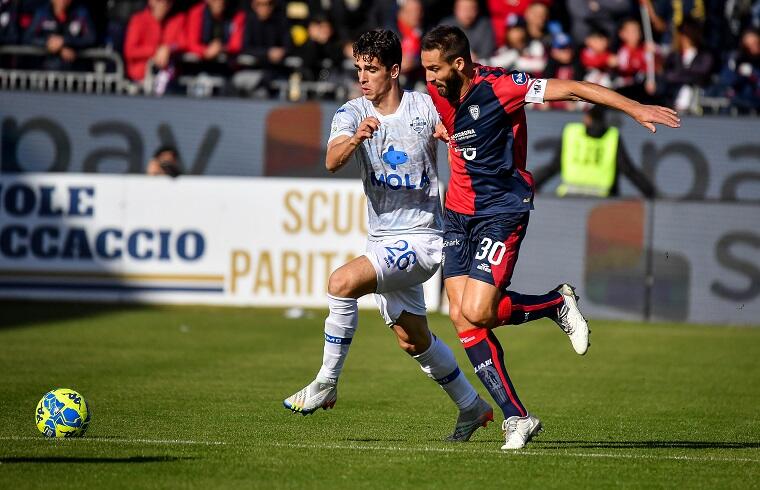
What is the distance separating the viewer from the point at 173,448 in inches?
296

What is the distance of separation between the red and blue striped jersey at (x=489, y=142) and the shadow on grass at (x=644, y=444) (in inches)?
56.9

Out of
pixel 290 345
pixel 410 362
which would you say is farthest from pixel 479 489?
pixel 290 345

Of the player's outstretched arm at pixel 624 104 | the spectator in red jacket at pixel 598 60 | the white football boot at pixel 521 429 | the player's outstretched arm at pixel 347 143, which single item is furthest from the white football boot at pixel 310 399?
the spectator in red jacket at pixel 598 60

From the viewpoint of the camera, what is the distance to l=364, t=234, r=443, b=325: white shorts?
8.20 meters

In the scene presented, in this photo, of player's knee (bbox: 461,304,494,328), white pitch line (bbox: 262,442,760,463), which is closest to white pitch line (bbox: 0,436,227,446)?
white pitch line (bbox: 262,442,760,463)

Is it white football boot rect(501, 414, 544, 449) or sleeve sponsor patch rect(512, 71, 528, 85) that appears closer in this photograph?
white football boot rect(501, 414, 544, 449)

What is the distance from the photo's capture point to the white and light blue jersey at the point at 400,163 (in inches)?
324

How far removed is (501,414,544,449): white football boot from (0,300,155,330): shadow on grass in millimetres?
9040

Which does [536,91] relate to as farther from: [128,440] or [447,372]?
[128,440]

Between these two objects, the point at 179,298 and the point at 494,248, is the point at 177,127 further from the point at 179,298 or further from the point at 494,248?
the point at 494,248

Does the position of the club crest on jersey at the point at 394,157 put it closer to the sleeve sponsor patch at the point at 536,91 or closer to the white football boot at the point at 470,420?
the sleeve sponsor patch at the point at 536,91

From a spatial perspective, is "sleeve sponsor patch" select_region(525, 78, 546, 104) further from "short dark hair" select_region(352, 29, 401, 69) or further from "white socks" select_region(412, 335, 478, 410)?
"white socks" select_region(412, 335, 478, 410)

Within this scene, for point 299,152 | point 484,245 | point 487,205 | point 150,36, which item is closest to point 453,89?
point 487,205

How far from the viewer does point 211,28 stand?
1994 cm
